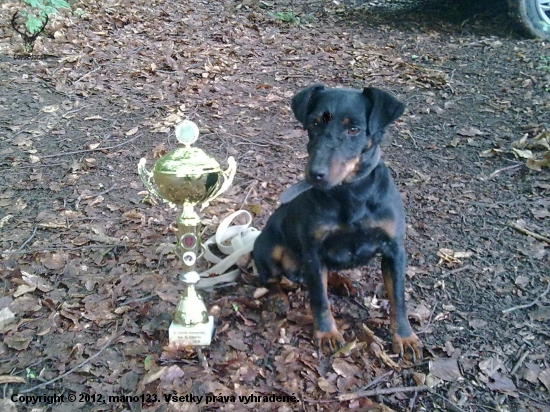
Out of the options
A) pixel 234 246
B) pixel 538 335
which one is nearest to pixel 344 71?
pixel 234 246

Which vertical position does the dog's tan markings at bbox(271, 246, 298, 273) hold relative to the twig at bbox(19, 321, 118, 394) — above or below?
above

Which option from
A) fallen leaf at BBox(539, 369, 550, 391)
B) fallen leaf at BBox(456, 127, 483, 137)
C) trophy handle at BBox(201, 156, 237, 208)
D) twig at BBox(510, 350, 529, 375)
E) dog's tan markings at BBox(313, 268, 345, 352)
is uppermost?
trophy handle at BBox(201, 156, 237, 208)

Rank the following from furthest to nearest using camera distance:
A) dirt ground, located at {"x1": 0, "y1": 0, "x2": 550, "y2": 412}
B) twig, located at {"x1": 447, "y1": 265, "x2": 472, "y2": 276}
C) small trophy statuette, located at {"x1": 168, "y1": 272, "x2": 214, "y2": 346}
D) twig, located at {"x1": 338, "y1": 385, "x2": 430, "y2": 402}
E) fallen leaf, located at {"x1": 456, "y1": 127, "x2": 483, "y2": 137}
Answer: fallen leaf, located at {"x1": 456, "y1": 127, "x2": 483, "y2": 137} < twig, located at {"x1": 447, "y1": 265, "x2": 472, "y2": 276} < small trophy statuette, located at {"x1": 168, "y1": 272, "x2": 214, "y2": 346} < dirt ground, located at {"x1": 0, "y1": 0, "x2": 550, "y2": 412} < twig, located at {"x1": 338, "y1": 385, "x2": 430, "y2": 402}

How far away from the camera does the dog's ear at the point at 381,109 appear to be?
2529 mm

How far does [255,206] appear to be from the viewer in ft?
13.6

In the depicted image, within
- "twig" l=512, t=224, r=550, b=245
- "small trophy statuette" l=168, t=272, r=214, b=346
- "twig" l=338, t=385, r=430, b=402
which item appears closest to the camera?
"twig" l=338, t=385, r=430, b=402

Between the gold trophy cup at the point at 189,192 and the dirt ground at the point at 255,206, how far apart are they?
0.46 ft

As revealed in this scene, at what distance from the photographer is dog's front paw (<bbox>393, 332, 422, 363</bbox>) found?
8.97ft

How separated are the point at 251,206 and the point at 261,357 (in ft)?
5.35

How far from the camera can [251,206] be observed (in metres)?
4.16

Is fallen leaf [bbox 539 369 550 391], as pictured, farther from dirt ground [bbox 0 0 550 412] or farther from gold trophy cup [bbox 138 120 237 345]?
gold trophy cup [bbox 138 120 237 345]

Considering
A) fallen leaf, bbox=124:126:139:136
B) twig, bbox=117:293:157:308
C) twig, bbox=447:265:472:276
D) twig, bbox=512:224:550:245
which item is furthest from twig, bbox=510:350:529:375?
fallen leaf, bbox=124:126:139:136

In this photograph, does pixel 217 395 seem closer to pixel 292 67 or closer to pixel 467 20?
pixel 292 67

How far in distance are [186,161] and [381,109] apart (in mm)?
1009
